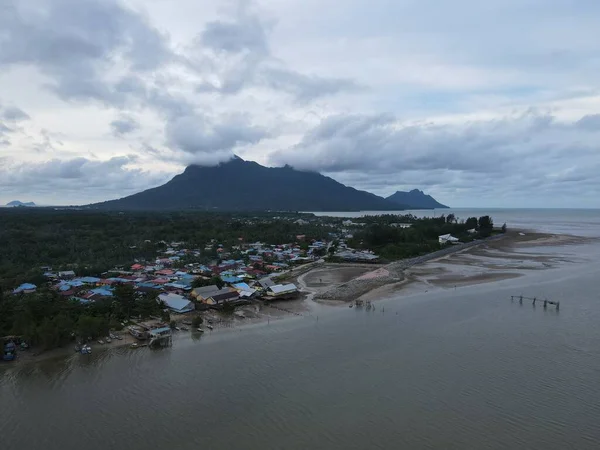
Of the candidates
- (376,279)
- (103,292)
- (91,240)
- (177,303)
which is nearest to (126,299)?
(177,303)

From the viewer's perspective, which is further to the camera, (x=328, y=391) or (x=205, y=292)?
(x=205, y=292)

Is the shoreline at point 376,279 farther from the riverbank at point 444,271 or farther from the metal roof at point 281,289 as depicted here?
the metal roof at point 281,289

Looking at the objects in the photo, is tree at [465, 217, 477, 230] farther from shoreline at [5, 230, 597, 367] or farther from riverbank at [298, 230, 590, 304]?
shoreline at [5, 230, 597, 367]

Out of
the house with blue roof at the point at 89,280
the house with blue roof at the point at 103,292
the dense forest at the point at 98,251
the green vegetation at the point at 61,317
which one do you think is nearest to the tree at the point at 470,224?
the dense forest at the point at 98,251

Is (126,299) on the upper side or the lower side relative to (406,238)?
lower

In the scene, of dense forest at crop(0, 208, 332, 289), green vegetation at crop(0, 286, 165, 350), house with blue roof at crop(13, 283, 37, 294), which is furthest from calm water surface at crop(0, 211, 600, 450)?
dense forest at crop(0, 208, 332, 289)

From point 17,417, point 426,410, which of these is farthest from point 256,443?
point 17,417

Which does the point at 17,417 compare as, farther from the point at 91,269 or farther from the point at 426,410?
the point at 91,269

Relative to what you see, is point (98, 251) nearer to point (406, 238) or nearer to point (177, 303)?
point (177, 303)
